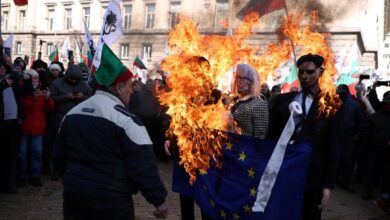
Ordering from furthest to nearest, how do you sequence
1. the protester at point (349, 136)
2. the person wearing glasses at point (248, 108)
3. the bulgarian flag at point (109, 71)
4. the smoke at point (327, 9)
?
the smoke at point (327, 9), the protester at point (349, 136), the person wearing glasses at point (248, 108), the bulgarian flag at point (109, 71)

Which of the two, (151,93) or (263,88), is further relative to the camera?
(263,88)

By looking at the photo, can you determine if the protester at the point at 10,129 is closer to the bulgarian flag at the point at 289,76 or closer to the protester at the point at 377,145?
the bulgarian flag at the point at 289,76

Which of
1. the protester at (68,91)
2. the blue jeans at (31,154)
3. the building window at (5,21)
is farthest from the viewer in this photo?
the building window at (5,21)

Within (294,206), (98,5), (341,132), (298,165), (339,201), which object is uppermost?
(98,5)

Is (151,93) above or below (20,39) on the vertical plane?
below

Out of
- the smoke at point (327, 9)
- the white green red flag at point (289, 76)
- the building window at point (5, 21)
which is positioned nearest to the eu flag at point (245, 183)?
the white green red flag at point (289, 76)

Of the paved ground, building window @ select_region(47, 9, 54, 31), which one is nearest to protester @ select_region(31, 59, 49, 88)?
the paved ground

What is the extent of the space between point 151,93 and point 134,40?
31.7m

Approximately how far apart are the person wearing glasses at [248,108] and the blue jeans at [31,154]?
425 centimetres

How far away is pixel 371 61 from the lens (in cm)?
3544

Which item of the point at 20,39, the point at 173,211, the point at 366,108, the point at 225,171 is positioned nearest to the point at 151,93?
the point at 173,211

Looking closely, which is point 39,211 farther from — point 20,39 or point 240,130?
point 20,39

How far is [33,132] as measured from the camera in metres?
6.99

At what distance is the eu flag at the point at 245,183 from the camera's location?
3518 mm
